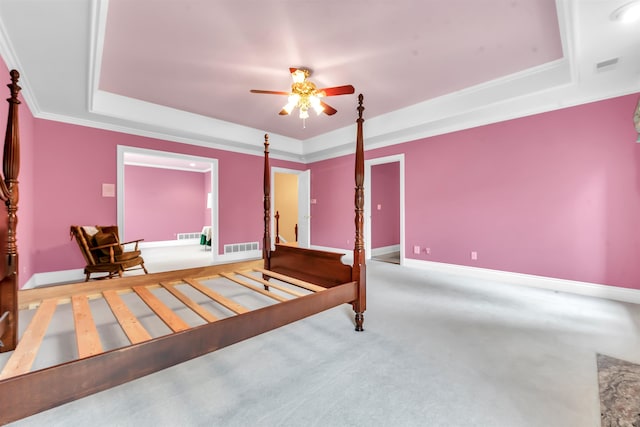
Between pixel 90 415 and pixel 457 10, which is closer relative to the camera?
pixel 90 415

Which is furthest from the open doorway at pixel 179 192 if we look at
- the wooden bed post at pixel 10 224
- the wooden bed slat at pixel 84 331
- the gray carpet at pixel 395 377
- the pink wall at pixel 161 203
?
the gray carpet at pixel 395 377

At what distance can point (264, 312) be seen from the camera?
62.0 inches

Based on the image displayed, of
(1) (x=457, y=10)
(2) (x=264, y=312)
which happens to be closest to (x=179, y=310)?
(2) (x=264, y=312)

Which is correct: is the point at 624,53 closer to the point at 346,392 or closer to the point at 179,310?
the point at 346,392

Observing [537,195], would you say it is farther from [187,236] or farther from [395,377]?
[187,236]

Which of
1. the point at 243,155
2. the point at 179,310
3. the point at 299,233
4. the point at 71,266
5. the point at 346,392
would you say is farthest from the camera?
the point at 299,233

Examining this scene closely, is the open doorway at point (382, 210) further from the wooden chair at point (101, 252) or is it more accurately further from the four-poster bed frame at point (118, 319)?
the wooden chair at point (101, 252)

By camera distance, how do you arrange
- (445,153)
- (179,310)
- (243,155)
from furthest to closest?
(243,155) < (445,153) < (179,310)

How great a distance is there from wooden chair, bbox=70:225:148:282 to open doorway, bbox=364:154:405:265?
4061 millimetres

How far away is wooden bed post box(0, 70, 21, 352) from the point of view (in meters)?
1.52

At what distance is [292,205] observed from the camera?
25.6ft

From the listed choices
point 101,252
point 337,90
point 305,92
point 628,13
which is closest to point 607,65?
point 628,13

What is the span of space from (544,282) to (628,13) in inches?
113

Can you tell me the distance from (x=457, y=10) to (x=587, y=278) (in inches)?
132
